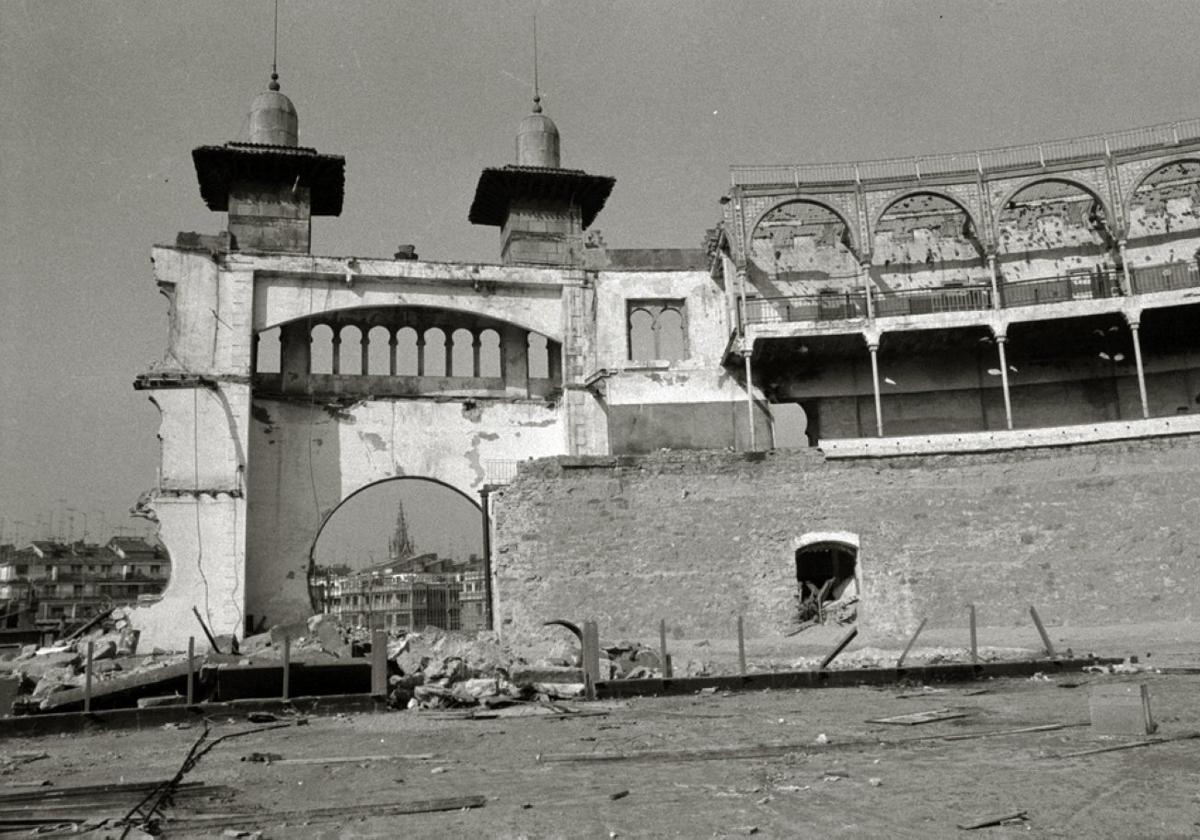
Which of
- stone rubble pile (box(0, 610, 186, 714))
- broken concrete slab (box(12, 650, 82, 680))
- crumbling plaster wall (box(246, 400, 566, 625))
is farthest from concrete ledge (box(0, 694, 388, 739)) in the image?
crumbling plaster wall (box(246, 400, 566, 625))

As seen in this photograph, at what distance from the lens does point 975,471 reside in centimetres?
2495

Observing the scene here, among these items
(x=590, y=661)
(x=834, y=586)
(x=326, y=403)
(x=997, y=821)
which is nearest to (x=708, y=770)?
(x=997, y=821)

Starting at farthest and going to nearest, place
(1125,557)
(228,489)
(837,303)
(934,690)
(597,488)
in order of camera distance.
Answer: (837,303) → (228,489) → (597,488) → (1125,557) → (934,690)

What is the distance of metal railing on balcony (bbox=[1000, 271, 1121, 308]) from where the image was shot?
104ft

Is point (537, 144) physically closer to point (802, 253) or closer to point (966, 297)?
point (802, 253)

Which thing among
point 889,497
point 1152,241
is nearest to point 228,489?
point 889,497

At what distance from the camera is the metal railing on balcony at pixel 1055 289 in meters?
31.8

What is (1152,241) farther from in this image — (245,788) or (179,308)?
(245,788)

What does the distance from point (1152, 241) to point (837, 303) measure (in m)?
9.44

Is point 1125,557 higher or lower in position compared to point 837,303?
lower

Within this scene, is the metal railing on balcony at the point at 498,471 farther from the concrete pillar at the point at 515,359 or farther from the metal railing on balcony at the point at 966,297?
the metal railing on balcony at the point at 966,297

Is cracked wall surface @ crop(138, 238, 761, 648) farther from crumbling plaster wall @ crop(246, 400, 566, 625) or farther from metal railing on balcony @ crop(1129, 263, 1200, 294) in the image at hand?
metal railing on balcony @ crop(1129, 263, 1200, 294)

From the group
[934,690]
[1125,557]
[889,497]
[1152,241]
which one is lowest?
[934,690]

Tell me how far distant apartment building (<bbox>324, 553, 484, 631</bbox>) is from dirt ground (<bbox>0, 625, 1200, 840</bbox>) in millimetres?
61754
